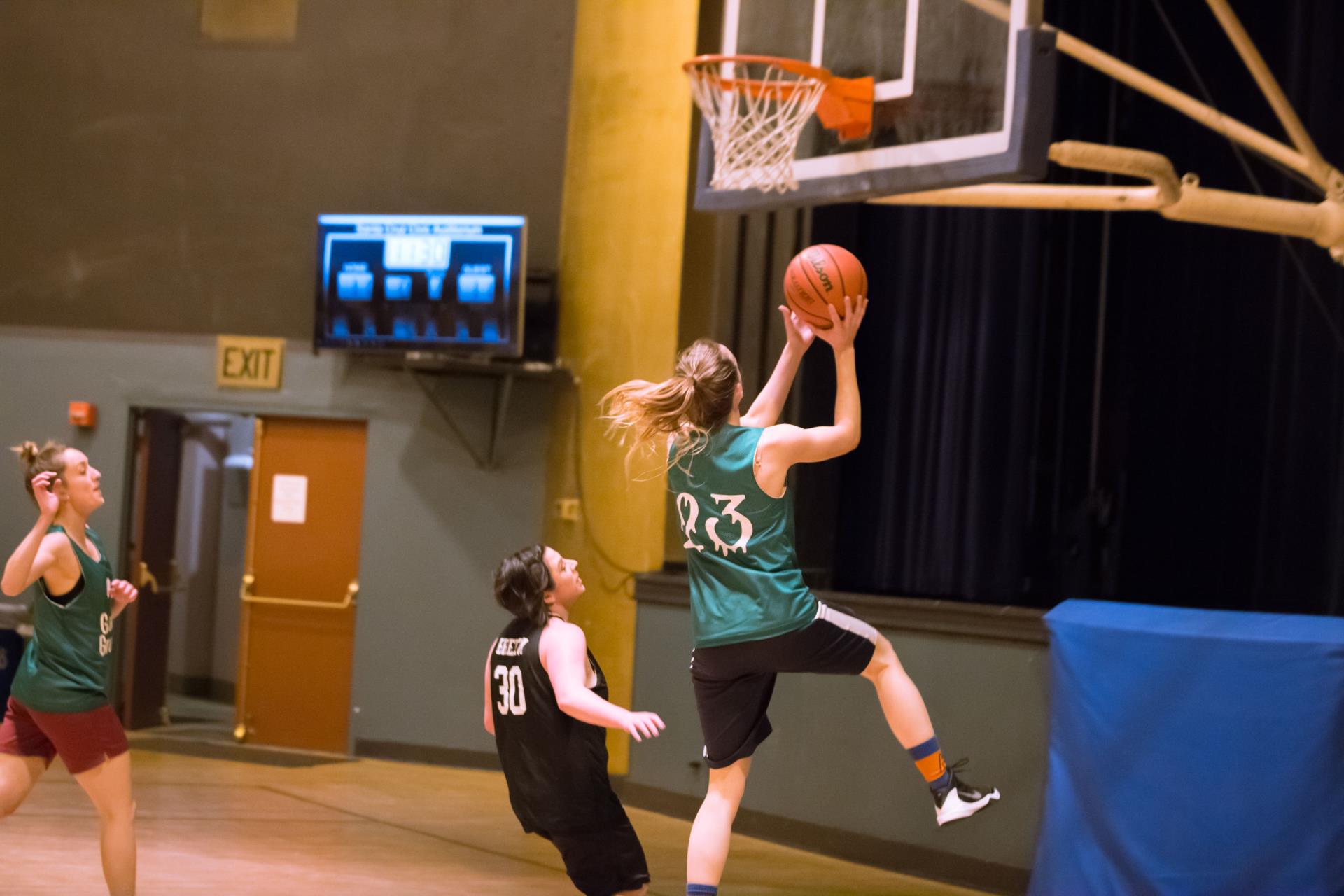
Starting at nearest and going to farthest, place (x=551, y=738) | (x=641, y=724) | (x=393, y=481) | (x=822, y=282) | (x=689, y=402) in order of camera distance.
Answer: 1. (x=641, y=724)
2. (x=551, y=738)
3. (x=689, y=402)
4. (x=822, y=282)
5. (x=393, y=481)

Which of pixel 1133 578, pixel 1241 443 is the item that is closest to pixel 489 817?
pixel 1133 578

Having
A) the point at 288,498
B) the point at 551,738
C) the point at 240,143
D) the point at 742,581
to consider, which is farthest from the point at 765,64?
the point at 288,498

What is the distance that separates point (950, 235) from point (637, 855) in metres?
4.78

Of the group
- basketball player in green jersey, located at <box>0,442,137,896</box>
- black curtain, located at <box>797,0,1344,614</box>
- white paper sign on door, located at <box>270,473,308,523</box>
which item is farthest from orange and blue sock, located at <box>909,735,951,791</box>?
white paper sign on door, located at <box>270,473,308,523</box>

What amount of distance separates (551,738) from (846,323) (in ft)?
4.94

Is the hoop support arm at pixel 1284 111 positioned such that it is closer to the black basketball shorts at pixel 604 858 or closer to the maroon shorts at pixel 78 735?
the black basketball shorts at pixel 604 858

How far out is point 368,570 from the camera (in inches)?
336

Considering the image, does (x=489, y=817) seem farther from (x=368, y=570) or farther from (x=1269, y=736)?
(x=1269, y=736)

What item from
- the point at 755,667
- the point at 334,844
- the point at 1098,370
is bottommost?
the point at 334,844

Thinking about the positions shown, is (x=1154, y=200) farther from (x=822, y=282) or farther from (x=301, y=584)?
(x=301, y=584)

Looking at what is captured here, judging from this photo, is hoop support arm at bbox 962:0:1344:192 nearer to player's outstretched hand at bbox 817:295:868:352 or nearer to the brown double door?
player's outstretched hand at bbox 817:295:868:352

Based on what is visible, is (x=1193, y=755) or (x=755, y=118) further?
(x=755, y=118)

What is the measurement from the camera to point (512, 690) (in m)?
3.92

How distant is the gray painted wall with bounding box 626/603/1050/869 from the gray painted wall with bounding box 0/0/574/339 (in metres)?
2.81
